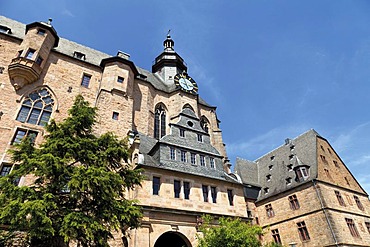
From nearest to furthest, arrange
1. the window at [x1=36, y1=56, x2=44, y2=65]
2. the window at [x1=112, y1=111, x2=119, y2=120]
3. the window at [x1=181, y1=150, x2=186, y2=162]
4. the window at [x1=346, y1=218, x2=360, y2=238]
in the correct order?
the window at [x1=181, y1=150, x2=186, y2=162] < the window at [x1=346, y1=218, x2=360, y2=238] < the window at [x1=36, y1=56, x2=44, y2=65] < the window at [x1=112, y1=111, x2=119, y2=120]

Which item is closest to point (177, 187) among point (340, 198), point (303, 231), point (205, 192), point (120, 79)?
point (205, 192)

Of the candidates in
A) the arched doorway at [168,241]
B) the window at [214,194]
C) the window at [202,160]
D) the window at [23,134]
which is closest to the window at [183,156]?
the window at [202,160]

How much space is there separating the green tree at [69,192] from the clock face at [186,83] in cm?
1836

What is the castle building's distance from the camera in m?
15.4

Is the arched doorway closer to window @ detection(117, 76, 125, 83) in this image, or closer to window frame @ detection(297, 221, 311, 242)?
window frame @ detection(297, 221, 311, 242)

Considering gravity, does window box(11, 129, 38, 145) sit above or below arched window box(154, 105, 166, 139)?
below

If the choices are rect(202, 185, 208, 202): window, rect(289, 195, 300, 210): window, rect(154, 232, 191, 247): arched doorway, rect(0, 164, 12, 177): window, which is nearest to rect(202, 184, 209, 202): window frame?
rect(202, 185, 208, 202): window

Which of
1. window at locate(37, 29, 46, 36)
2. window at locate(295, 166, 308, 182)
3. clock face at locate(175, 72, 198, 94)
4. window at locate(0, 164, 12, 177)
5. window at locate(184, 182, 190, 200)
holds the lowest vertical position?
window at locate(184, 182, 190, 200)

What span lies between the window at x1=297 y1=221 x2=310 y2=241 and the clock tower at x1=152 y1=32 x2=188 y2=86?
2239cm

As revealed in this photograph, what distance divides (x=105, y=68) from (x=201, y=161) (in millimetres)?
13031

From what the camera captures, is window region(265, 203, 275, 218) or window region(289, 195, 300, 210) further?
window region(265, 203, 275, 218)

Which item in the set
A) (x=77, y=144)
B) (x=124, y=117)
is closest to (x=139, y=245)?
(x=77, y=144)

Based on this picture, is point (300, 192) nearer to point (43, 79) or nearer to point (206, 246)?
point (206, 246)

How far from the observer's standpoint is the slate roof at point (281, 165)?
22359mm
